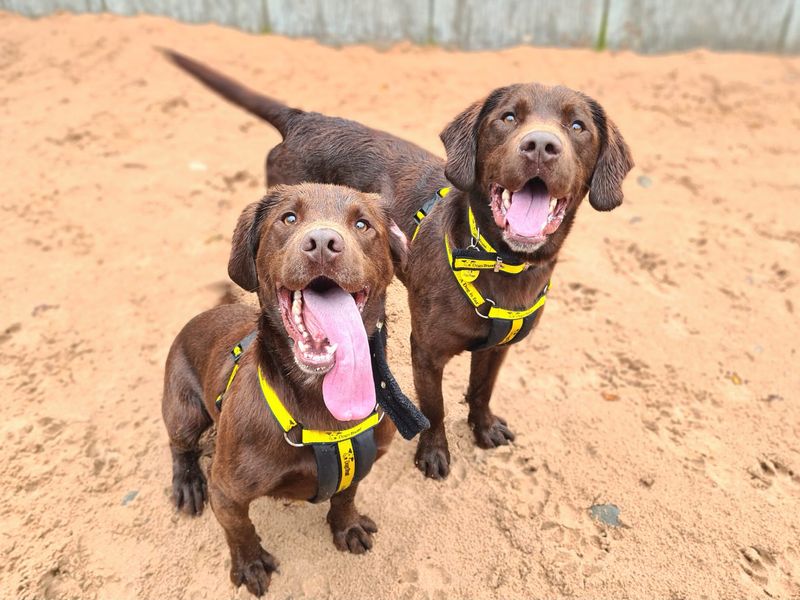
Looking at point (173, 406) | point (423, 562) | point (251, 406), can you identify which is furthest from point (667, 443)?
point (173, 406)

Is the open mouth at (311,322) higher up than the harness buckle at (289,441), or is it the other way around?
the open mouth at (311,322)

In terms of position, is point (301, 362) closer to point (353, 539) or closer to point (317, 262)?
point (317, 262)

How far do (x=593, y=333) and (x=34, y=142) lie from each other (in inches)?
216

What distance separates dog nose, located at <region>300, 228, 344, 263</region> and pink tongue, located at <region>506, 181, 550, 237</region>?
0.96m

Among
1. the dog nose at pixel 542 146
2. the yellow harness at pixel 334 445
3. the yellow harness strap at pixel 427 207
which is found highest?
the dog nose at pixel 542 146

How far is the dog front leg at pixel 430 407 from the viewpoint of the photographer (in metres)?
3.24

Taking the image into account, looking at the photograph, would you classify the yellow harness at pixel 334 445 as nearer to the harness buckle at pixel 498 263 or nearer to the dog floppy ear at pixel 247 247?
the dog floppy ear at pixel 247 247

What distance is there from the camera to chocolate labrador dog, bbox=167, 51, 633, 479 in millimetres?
2781

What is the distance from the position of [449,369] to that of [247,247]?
1906 millimetres

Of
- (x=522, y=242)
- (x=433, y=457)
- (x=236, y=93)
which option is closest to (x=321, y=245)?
(x=522, y=242)

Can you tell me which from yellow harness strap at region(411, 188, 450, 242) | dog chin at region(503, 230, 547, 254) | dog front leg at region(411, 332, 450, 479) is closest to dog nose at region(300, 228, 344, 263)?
dog chin at region(503, 230, 547, 254)

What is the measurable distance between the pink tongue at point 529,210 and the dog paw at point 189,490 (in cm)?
198

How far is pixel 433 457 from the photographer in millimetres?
3365

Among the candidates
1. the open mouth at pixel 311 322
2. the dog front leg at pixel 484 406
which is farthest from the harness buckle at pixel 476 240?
the open mouth at pixel 311 322
